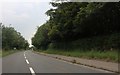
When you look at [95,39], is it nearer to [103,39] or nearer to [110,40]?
[103,39]

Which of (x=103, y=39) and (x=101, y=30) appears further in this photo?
(x=101, y=30)

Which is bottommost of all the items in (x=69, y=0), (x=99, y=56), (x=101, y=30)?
(x=99, y=56)

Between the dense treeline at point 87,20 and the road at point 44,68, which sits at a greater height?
the dense treeline at point 87,20

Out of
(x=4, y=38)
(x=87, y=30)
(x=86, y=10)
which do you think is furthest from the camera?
(x=4, y=38)

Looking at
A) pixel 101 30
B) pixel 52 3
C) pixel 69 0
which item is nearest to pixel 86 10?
pixel 101 30

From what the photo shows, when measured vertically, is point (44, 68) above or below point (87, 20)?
below

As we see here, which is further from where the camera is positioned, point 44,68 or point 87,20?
point 87,20

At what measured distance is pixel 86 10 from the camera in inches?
1265

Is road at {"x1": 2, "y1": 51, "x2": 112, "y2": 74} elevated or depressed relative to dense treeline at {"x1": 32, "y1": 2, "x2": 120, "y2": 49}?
depressed

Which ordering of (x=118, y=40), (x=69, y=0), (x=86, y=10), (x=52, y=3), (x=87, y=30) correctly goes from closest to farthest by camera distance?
(x=118, y=40)
(x=86, y=10)
(x=87, y=30)
(x=69, y=0)
(x=52, y=3)

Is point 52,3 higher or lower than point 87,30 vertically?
higher

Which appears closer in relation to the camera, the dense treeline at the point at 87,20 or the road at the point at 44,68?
the road at the point at 44,68

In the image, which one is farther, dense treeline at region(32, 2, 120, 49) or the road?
dense treeline at region(32, 2, 120, 49)

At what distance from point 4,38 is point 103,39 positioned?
61.9m
